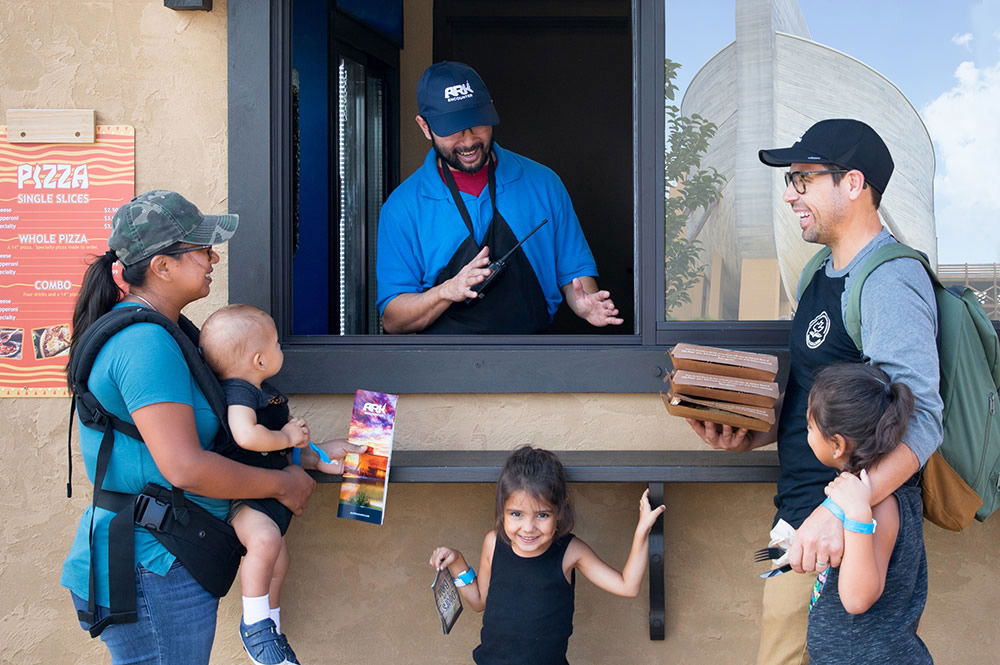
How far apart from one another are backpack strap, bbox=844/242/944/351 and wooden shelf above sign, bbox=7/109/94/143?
7.11 feet

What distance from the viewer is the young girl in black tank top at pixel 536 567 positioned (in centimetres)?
283

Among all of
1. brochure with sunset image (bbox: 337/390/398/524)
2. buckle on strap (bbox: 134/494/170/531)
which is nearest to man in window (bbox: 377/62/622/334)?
→ brochure with sunset image (bbox: 337/390/398/524)

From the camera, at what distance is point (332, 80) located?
Answer: 460 centimetres

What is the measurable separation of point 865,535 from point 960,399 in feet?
1.53

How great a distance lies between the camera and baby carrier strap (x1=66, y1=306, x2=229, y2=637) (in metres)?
2.35

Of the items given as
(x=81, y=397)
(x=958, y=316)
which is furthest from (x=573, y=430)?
(x=81, y=397)

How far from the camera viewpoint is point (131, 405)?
2.31m

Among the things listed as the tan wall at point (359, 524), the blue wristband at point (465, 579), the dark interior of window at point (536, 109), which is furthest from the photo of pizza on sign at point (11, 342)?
the dark interior of window at point (536, 109)

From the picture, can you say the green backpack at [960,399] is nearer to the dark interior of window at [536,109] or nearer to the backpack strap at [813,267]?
the backpack strap at [813,267]

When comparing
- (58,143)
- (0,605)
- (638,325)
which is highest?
(58,143)

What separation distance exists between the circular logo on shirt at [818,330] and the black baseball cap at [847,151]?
→ 336mm

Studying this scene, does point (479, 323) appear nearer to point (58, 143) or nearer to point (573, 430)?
point (573, 430)

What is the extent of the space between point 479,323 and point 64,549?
1.42 meters

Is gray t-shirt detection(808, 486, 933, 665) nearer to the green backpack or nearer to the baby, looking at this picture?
the green backpack
